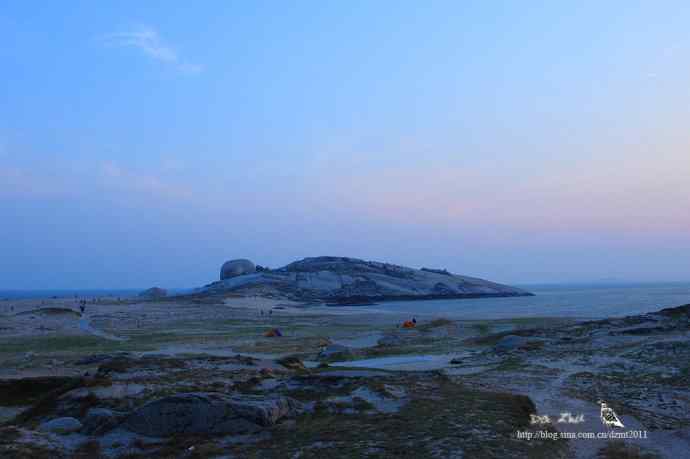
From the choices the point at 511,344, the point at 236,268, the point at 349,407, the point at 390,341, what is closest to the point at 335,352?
the point at 390,341

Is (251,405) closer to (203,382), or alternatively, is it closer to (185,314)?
(203,382)

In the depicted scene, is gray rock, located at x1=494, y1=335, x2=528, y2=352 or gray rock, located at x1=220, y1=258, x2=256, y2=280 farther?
gray rock, located at x1=220, y1=258, x2=256, y2=280

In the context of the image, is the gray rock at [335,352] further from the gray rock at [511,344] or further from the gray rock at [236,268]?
the gray rock at [236,268]

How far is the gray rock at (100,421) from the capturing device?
1248 centimetres

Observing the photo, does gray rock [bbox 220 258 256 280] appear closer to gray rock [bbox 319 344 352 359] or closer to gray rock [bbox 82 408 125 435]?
gray rock [bbox 319 344 352 359]

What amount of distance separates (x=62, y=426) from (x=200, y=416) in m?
3.12


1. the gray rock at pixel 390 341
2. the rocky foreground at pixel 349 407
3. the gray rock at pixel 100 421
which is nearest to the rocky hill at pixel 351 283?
the gray rock at pixel 390 341

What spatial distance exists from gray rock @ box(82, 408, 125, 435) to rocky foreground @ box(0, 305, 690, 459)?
29mm

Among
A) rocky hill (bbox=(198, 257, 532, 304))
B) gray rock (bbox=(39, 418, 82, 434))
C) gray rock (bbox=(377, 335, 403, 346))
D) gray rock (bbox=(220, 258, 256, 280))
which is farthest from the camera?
gray rock (bbox=(220, 258, 256, 280))

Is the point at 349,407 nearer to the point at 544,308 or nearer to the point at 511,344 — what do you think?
the point at 511,344

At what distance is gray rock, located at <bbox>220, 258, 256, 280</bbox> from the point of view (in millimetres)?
155500

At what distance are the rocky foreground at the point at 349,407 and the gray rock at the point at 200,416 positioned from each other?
26mm

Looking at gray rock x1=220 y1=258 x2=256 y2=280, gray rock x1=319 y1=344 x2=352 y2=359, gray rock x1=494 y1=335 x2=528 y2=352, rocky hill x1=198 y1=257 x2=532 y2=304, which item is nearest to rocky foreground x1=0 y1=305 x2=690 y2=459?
gray rock x1=494 y1=335 x2=528 y2=352

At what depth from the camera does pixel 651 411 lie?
1452 centimetres
